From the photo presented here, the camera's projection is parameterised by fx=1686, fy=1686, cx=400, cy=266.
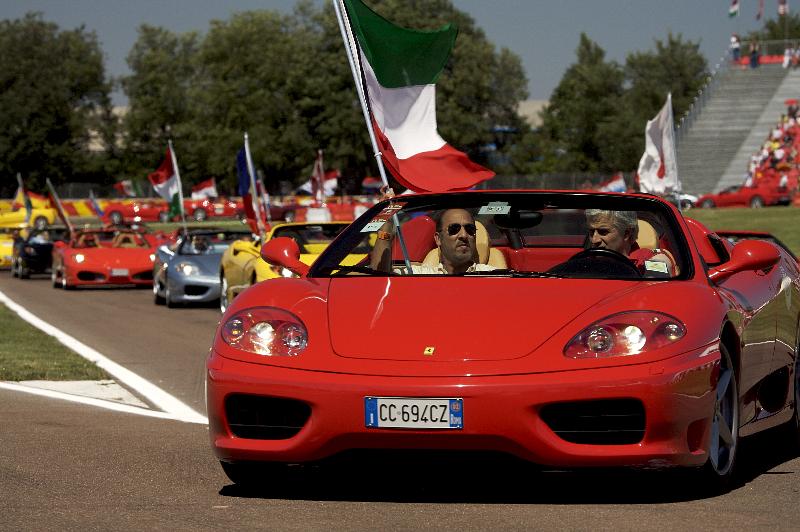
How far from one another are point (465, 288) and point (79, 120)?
114114 mm

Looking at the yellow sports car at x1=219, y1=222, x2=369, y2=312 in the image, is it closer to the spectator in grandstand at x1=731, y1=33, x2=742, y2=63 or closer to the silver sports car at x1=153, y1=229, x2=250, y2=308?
the silver sports car at x1=153, y1=229, x2=250, y2=308

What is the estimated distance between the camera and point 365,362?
240 inches

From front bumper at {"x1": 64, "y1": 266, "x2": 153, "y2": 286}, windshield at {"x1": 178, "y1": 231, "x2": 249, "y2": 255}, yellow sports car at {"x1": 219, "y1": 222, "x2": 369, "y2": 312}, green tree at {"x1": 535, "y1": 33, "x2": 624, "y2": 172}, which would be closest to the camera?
yellow sports car at {"x1": 219, "y1": 222, "x2": 369, "y2": 312}

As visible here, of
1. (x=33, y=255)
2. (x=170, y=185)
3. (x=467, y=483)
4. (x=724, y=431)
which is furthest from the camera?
(x=33, y=255)

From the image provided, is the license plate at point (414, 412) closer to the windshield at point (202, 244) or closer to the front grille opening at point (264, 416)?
the front grille opening at point (264, 416)

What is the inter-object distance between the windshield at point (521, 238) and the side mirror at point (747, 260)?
20 centimetres

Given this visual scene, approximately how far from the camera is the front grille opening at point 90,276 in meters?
29.9

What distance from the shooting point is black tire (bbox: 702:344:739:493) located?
6.38 metres

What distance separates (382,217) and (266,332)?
1.34 metres

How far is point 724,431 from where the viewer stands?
→ 655 centimetres

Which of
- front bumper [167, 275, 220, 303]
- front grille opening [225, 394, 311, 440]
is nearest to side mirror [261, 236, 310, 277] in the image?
front grille opening [225, 394, 311, 440]

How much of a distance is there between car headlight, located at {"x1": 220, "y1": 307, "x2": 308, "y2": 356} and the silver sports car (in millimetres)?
17509

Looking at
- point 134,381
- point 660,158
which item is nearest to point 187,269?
point 134,381

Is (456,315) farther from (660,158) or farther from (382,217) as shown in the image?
(660,158)
